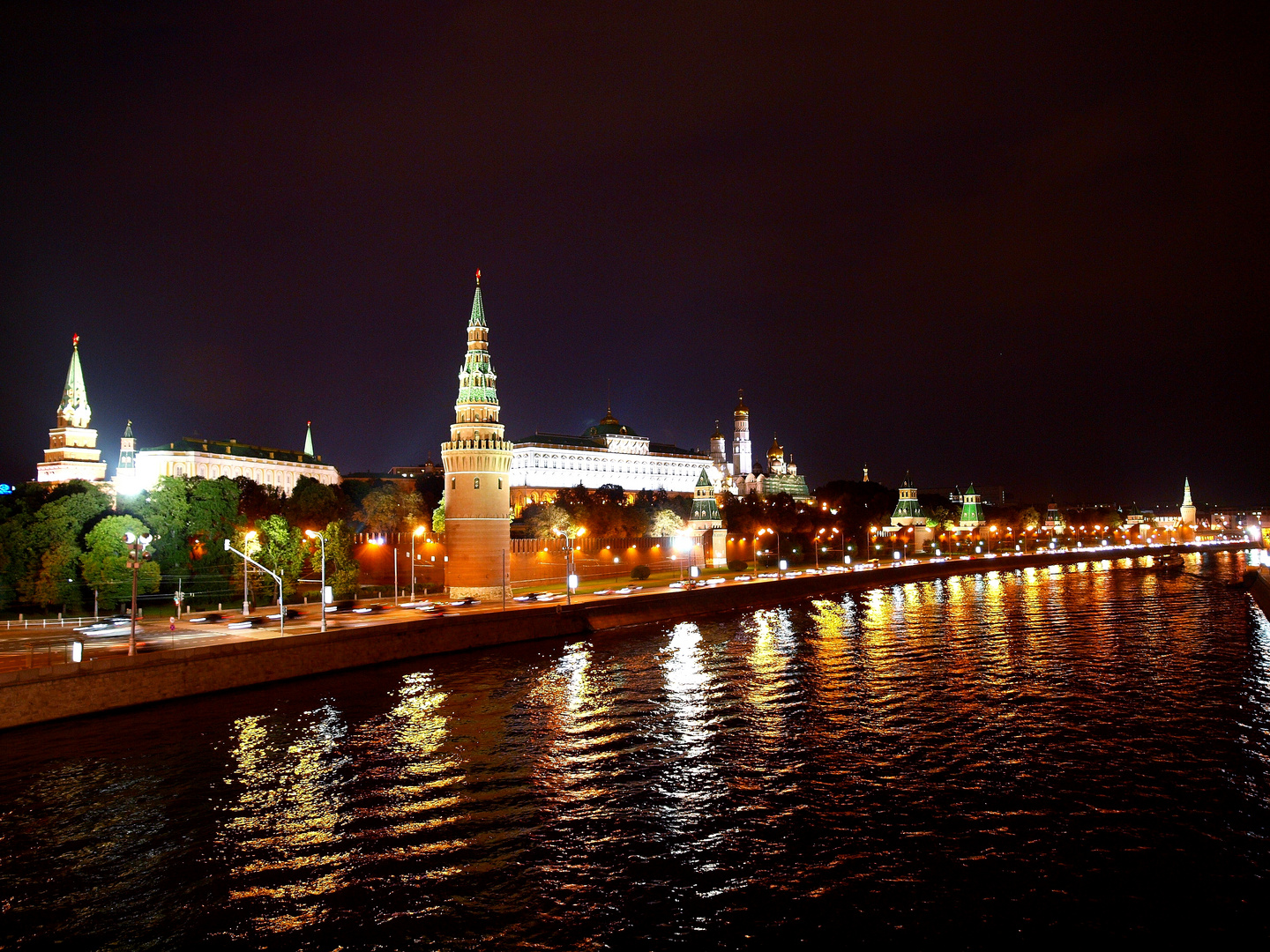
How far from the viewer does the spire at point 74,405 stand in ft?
387

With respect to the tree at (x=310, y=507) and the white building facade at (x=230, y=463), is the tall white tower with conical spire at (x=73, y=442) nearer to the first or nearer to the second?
the white building facade at (x=230, y=463)

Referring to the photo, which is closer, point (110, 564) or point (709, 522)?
point (110, 564)

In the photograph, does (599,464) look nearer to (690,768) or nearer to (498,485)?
(498,485)

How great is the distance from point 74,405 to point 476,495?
82176mm

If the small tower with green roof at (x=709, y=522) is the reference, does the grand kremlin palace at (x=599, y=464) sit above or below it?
above

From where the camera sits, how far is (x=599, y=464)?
17562cm

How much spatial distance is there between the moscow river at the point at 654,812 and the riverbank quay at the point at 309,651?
0.95 meters

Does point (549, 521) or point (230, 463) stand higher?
point (230, 463)

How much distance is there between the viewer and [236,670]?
3647cm

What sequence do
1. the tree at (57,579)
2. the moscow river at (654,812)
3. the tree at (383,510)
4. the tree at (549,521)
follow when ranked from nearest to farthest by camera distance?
the moscow river at (654,812) → the tree at (57,579) → the tree at (549,521) → the tree at (383,510)

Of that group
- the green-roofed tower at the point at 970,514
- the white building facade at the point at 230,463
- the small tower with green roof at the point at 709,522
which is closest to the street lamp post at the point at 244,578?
the small tower with green roof at the point at 709,522

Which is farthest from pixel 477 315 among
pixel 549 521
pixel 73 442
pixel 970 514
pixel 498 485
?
pixel 970 514

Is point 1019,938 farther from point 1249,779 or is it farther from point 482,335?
point 482,335

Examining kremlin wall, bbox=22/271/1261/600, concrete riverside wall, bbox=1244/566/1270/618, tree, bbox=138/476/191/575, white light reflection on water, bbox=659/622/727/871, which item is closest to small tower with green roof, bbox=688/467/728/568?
kremlin wall, bbox=22/271/1261/600
